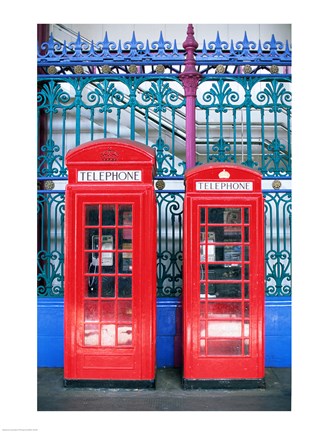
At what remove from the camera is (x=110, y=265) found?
13.8ft

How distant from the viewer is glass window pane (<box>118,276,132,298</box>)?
165 inches

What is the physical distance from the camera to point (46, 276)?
520 centimetres

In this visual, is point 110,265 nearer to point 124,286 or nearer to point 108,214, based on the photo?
point 124,286

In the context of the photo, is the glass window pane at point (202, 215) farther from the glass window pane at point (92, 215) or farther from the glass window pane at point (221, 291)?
the glass window pane at point (92, 215)

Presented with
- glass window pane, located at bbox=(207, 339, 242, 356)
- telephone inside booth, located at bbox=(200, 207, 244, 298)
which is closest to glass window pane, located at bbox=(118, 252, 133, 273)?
telephone inside booth, located at bbox=(200, 207, 244, 298)

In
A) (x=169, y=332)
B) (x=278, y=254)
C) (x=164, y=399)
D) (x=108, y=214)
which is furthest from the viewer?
(x=278, y=254)

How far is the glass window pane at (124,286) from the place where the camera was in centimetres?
419

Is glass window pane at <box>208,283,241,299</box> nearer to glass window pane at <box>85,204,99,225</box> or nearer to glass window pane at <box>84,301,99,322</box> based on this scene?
glass window pane at <box>84,301,99,322</box>

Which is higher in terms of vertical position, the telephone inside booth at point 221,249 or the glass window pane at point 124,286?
the telephone inside booth at point 221,249

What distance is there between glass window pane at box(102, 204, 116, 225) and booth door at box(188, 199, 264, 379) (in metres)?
0.79

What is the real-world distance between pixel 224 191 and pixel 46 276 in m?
2.45

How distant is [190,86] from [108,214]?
2.01 meters

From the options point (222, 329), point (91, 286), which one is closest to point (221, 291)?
point (222, 329)

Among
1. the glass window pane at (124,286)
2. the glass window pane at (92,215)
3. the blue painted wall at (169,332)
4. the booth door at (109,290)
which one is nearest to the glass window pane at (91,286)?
the booth door at (109,290)
